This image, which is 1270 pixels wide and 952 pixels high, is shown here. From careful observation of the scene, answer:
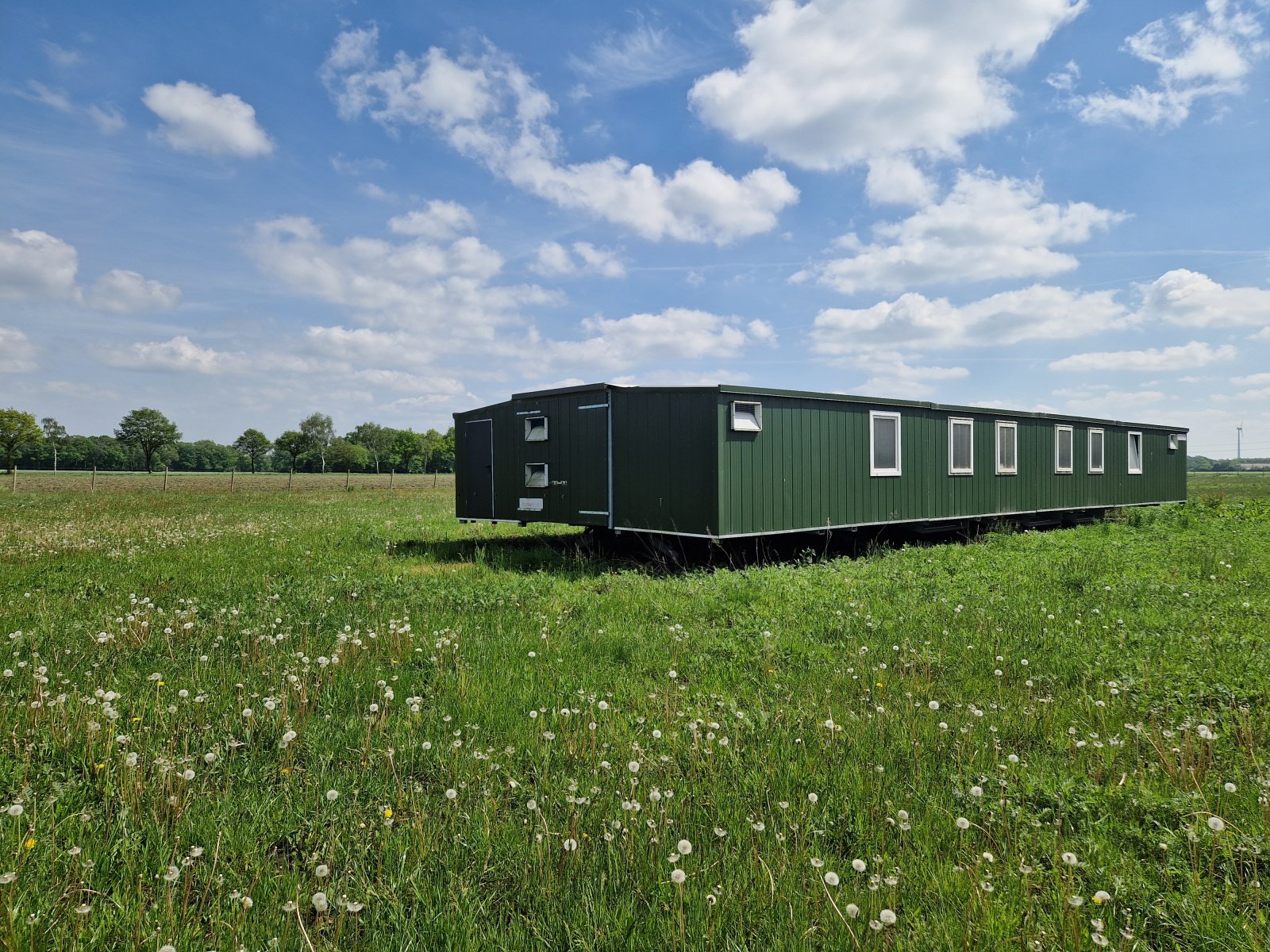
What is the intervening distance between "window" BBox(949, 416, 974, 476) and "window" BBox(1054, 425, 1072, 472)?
4557 mm

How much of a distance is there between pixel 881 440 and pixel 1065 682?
9.15m

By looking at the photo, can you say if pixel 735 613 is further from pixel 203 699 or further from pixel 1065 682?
pixel 203 699

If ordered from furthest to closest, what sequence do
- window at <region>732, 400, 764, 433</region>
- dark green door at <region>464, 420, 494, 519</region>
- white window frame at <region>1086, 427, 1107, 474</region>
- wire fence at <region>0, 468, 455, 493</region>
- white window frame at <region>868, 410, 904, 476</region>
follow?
wire fence at <region>0, 468, 455, 493</region> → white window frame at <region>1086, 427, 1107, 474</region> → dark green door at <region>464, 420, 494, 519</region> → white window frame at <region>868, 410, 904, 476</region> → window at <region>732, 400, 764, 433</region>

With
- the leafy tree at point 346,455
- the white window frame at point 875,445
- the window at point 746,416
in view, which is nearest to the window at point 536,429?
the window at point 746,416

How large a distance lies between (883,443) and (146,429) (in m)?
84.8

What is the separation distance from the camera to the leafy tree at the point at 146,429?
72500 millimetres

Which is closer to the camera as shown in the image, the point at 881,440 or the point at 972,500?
the point at 881,440

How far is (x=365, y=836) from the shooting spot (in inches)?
114

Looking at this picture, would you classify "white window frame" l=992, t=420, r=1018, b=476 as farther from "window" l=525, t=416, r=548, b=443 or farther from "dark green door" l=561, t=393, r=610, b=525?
"window" l=525, t=416, r=548, b=443

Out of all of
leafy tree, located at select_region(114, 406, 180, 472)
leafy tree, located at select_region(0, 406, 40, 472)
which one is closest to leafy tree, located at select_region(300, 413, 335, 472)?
leafy tree, located at select_region(114, 406, 180, 472)

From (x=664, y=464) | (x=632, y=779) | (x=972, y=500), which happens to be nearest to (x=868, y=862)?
(x=632, y=779)

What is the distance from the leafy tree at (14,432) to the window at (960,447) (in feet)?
201

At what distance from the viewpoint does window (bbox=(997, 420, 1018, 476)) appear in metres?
16.5

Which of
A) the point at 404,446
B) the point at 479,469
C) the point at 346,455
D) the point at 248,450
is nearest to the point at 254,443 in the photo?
the point at 248,450
